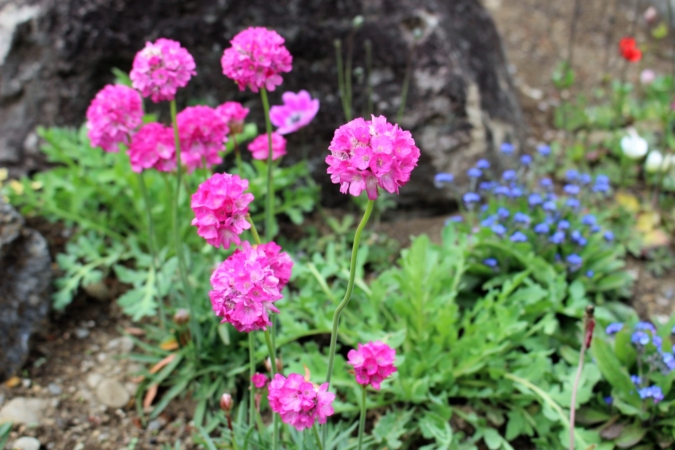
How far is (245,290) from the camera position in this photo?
141 cm

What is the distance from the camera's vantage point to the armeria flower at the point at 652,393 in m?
2.18

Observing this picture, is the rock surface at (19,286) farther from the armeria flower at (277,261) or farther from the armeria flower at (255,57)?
the armeria flower at (277,261)

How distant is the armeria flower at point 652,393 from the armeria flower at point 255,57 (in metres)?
1.69

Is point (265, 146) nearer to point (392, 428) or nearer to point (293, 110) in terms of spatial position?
point (293, 110)

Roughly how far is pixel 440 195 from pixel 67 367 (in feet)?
7.05

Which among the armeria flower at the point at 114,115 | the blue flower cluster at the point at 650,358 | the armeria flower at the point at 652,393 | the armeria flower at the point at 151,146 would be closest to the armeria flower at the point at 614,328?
the blue flower cluster at the point at 650,358

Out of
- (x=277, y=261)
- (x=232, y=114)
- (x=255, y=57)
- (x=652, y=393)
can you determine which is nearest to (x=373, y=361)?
(x=277, y=261)

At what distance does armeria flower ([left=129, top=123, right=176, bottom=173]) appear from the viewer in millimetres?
2117

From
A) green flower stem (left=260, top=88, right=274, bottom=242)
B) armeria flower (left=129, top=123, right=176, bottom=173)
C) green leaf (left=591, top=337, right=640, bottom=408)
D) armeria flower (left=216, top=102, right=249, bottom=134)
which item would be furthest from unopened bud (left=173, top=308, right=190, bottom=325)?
green leaf (left=591, top=337, right=640, bottom=408)

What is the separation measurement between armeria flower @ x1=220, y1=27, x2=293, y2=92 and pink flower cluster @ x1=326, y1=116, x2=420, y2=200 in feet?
2.13

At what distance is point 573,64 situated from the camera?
547 centimetres

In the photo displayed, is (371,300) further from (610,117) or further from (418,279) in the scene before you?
(610,117)

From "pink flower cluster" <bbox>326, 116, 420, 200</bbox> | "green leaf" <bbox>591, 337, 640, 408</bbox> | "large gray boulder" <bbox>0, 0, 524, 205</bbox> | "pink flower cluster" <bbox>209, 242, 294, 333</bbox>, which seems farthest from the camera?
"large gray boulder" <bbox>0, 0, 524, 205</bbox>

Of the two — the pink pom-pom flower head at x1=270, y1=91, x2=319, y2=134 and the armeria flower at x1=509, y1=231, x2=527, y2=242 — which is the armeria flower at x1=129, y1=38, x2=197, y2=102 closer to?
the pink pom-pom flower head at x1=270, y1=91, x2=319, y2=134
